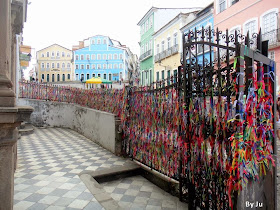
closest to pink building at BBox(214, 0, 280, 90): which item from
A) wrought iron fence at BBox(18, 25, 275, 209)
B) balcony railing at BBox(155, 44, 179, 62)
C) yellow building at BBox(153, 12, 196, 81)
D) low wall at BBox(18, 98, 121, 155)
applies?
yellow building at BBox(153, 12, 196, 81)

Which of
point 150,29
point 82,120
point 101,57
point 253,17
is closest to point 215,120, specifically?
point 82,120

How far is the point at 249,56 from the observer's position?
7.79 feet

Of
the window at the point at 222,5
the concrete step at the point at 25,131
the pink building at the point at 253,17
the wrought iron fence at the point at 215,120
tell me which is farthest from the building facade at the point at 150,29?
the wrought iron fence at the point at 215,120

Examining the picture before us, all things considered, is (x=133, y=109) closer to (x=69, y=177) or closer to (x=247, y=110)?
(x=69, y=177)

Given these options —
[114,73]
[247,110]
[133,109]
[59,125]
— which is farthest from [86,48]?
[247,110]

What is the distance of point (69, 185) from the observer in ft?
13.3

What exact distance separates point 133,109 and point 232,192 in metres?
3.50

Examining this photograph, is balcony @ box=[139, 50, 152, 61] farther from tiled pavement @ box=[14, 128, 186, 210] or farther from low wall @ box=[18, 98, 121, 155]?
tiled pavement @ box=[14, 128, 186, 210]

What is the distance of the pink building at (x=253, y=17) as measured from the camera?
14.3 meters

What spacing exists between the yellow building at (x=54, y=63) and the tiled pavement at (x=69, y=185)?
5690cm

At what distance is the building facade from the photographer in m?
31.2

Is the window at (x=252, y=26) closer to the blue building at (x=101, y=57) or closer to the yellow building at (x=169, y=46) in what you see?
the yellow building at (x=169, y=46)

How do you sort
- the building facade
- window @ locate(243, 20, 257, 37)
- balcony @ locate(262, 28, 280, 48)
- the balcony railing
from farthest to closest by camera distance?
the building facade, the balcony railing, window @ locate(243, 20, 257, 37), balcony @ locate(262, 28, 280, 48)

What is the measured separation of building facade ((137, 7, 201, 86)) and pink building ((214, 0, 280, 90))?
1135cm
